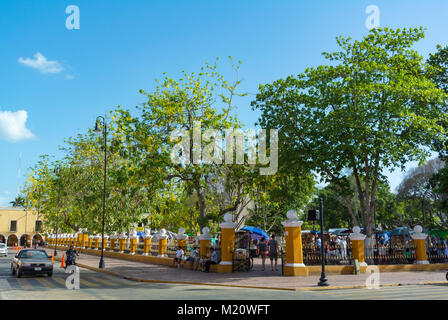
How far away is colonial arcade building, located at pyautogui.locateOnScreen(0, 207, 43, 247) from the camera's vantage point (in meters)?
82.3

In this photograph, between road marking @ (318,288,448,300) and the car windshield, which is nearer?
road marking @ (318,288,448,300)

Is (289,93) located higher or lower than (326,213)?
higher

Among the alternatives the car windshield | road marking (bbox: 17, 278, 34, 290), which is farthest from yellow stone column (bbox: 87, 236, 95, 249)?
road marking (bbox: 17, 278, 34, 290)

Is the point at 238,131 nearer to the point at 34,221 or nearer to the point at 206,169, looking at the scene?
the point at 206,169

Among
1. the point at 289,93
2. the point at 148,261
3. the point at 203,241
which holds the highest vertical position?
the point at 289,93

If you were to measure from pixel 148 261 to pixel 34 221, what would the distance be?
70125 millimetres

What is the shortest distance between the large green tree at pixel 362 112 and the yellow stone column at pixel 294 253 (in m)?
4.53

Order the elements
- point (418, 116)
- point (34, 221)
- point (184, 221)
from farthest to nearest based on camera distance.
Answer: point (34, 221)
point (184, 221)
point (418, 116)

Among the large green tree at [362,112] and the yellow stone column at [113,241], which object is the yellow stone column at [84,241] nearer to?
the yellow stone column at [113,241]

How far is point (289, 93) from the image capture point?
22.2m

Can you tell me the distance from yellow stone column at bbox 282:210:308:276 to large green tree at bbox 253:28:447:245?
14.9 ft

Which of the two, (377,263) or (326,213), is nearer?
(377,263)

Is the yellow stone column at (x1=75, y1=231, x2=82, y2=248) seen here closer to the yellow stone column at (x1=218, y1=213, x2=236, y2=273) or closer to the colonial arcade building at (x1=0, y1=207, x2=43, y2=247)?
the colonial arcade building at (x1=0, y1=207, x2=43, y2=247)
